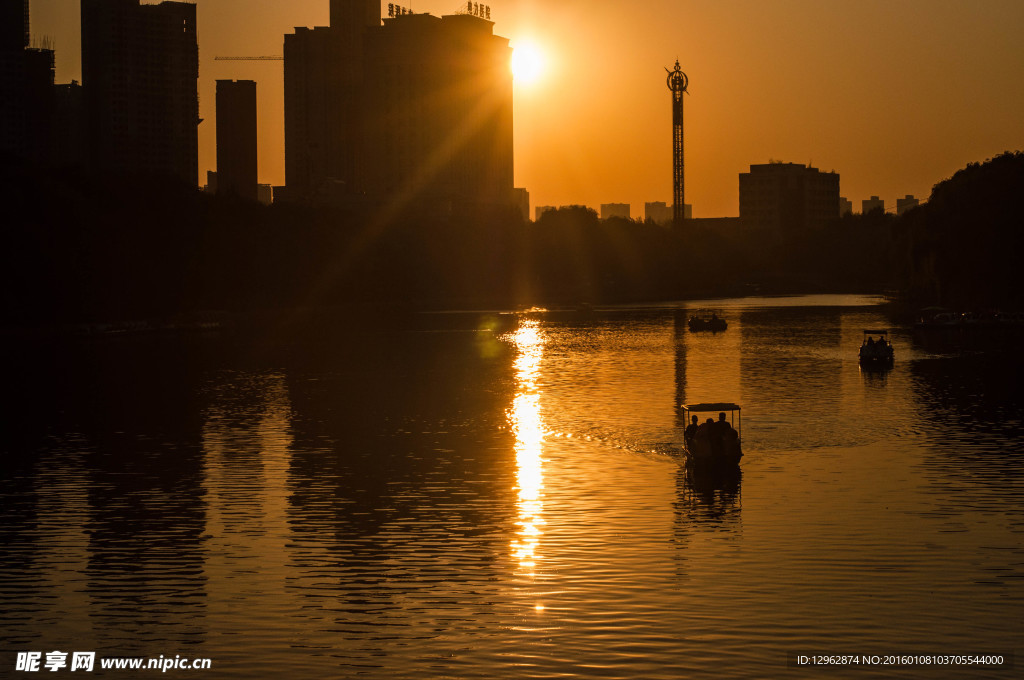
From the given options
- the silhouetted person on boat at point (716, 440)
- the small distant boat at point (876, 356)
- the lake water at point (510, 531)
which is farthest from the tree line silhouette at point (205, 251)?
the silhouetted person on boat at point (716, 440)

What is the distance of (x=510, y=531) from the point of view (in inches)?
1247

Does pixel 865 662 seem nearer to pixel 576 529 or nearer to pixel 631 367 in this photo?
pixel 576 529

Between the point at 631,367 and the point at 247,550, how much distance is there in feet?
190

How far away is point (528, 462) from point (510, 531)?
1196cm

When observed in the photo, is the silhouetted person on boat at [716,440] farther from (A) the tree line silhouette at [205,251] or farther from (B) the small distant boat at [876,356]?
(A) the tree line silhouette at [205,251]

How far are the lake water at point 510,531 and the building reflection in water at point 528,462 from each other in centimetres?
18

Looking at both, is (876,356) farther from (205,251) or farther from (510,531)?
(205,251)

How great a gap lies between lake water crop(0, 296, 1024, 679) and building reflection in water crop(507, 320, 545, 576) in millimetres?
177

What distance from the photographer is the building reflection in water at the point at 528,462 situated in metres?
29.8

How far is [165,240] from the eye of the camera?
449ft

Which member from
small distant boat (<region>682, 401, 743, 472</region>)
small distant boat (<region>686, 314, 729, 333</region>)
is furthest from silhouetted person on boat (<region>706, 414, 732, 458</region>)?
small distant boat (<region>686, 314, 729, 333</region>)

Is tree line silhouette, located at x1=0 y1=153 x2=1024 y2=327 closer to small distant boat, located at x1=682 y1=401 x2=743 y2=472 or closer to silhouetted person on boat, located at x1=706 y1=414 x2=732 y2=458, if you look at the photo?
small distant boat, located at x1=682 y1=401 x2=743 y2=472

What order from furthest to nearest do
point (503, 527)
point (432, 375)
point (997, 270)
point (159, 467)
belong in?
point (997, 270)
point (432, 375)
point (159, 467)
point (503, 527)

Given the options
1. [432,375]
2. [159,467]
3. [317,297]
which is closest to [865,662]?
[159,467]
